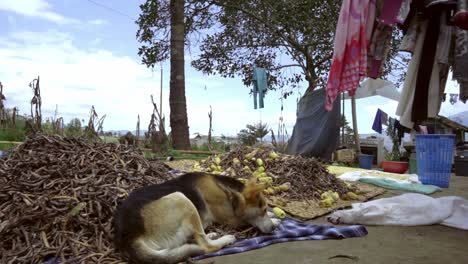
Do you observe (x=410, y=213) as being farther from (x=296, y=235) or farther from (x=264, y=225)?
(x=264, y=225)

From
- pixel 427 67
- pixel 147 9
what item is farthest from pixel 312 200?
pixel 147 9

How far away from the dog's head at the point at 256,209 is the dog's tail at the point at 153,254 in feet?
2.87

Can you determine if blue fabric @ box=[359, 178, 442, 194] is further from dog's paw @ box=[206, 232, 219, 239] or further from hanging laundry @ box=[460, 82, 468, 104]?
dog's paw @ box=[206, 232, 219, 239]

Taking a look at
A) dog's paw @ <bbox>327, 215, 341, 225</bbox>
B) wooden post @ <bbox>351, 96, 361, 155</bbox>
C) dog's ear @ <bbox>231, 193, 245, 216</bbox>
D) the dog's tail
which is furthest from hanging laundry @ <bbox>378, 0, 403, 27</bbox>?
wooden post @ <bbox>351, 96, 361, 155</bbox>

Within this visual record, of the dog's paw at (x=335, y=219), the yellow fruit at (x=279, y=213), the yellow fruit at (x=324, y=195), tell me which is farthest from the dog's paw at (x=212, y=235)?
the yellow fruit at (x=324, y=195)

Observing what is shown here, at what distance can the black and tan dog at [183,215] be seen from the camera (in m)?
2.52

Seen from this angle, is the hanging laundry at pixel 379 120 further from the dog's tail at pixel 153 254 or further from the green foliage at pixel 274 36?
the dog's tail at pixel 153 254

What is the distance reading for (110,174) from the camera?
11.5 feet

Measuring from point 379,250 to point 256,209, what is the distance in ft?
3.38

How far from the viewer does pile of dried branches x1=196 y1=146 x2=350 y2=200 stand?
4.95m

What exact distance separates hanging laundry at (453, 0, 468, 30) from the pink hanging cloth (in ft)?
3.42

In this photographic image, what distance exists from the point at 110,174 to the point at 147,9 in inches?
372

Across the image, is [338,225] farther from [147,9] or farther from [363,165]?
[147,9]

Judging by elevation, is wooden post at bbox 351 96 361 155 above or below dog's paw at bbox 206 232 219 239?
above
